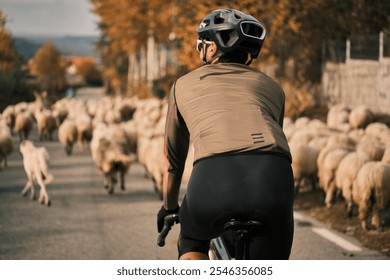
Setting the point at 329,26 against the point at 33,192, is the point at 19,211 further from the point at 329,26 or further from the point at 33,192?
the point at 329,26

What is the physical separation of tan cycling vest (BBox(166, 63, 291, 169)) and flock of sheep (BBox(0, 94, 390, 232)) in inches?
234

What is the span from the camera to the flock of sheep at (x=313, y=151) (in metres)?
8.82

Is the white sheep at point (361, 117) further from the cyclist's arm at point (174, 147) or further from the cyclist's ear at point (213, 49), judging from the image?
the cyclist's arm at point (174, 147)

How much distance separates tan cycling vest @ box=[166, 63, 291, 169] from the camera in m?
2.85

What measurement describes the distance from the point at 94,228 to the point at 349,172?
3.09 metres

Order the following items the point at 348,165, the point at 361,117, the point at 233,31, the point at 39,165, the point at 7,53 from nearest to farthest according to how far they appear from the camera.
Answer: the point at 233,31 < the point at 348,165 < the point at 7,53 < the point at 39,165 < the point at 361,117

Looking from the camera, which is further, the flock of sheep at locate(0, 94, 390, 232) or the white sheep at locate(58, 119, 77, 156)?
the white sheep at locate(58, 119, 77, 156)

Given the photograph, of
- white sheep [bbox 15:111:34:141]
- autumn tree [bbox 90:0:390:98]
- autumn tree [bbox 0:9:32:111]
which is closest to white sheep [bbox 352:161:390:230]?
autumn tree [bbox 0:9:32:111]

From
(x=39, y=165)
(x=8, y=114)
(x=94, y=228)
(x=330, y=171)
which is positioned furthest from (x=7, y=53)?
(x=330, y=171)

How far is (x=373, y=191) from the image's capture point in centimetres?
872

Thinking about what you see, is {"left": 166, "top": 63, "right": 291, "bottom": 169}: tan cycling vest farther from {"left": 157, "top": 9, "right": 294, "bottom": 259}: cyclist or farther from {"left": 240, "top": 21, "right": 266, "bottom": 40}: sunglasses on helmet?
{"left": 240, "top": 21, "right": 266, "bottom": 40}: sunglasses on helmet

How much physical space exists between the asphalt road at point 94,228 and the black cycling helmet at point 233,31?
14.1 feet

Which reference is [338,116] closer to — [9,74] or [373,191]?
[373,191]

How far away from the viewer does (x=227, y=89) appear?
9.71 ft
